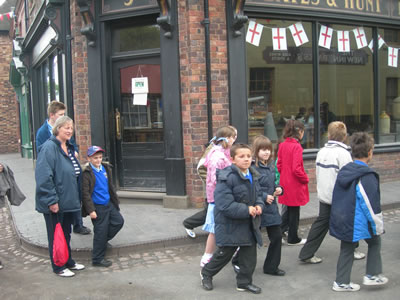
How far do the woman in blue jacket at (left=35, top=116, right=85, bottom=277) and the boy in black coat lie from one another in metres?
1.64

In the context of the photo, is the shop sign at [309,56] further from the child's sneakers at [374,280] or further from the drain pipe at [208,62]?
the child's sneakers at [374,280]

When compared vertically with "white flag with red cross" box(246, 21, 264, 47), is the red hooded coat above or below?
below

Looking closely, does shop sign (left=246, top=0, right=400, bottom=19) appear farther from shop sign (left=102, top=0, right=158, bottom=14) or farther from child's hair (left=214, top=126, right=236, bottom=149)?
child's hair (left=214, top=126, right=236, bottom=149)

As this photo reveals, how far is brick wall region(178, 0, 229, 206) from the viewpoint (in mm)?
6883

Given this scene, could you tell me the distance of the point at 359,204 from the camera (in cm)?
373

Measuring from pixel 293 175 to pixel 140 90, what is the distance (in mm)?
3608

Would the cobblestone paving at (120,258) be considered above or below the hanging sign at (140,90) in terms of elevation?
below

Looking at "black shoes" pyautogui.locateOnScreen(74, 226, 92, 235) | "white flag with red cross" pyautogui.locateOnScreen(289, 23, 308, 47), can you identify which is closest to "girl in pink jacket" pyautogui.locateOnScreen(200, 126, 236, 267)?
"black shoes" pyautogui.locateOnScreen(74, 226, 92, 235)

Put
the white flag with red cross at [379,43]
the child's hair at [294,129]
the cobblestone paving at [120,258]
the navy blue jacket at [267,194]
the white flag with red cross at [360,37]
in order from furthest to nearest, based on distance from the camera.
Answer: the white flag with red cross at [379,43] < the white flag with red cross at [360,37] < the child's hair at [294,129] < the cobblestone paving at [120,258] < the navy blue jacket at [267,194]

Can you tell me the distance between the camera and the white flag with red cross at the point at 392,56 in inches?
372

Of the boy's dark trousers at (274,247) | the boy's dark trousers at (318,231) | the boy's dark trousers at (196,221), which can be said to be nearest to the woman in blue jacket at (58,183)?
the boy's dark trousers at (196,221)

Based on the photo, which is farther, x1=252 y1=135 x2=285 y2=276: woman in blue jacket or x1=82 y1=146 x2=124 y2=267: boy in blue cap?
x1=82 y1=146 x2=124 y2=267: boy in blue cap

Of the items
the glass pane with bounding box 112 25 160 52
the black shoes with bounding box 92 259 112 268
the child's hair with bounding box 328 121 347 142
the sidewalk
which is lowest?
the black shoes with bounding box 92 259 112 268

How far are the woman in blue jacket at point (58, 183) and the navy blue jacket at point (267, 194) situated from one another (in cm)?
195
